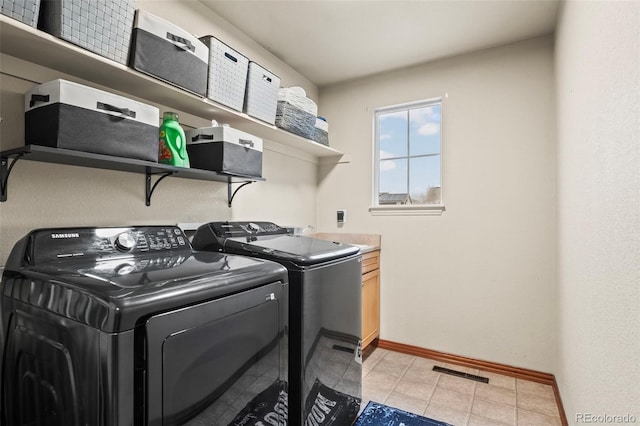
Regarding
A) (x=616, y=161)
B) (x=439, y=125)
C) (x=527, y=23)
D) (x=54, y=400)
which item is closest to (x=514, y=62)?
(x=527, y=23)

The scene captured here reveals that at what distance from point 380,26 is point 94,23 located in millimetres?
1797

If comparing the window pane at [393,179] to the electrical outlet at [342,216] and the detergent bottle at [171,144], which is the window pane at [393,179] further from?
the detergent bottle at [171,144]

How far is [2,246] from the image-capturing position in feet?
4.23

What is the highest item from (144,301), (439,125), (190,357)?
(439,125)

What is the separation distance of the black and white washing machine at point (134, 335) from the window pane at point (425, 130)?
7.24 feet

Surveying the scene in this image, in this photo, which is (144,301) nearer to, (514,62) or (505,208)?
(505,208)

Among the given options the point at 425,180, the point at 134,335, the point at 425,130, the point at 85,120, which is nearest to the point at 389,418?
the point at 134,335

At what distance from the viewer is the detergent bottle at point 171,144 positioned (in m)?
1.66

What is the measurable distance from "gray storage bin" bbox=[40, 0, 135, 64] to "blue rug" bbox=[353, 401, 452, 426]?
2269 mm

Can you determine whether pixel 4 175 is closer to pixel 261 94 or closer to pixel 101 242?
pixel 101 242

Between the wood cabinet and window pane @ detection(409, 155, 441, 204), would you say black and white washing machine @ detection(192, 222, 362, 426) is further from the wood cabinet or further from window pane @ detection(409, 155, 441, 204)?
window pane @ detection(409, 155, 441, 204)

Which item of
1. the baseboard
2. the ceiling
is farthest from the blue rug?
the ceiling

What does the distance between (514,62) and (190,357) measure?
9.80 feet

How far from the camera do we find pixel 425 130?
307cm
